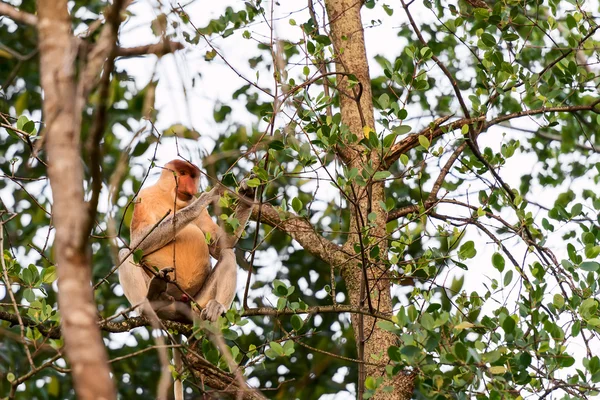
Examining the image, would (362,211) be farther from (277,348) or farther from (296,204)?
(277,348)

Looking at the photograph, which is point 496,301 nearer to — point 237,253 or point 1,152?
point 237,253

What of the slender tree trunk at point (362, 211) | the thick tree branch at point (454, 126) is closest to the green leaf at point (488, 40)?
the thick tree branch at point (454, 126)

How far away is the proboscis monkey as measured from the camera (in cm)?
410

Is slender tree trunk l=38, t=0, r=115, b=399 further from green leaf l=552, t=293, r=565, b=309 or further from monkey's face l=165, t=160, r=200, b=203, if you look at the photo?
monkey's face l=165, t=160, r=200, b=203

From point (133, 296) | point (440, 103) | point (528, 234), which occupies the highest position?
point (440, 103)

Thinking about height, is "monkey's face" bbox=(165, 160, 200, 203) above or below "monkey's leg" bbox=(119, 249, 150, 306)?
above

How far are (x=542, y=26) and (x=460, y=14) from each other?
38 centimetres

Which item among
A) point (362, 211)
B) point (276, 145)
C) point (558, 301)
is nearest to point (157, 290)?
point (362, 211)

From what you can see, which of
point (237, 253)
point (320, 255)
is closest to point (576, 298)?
point (320, 255)

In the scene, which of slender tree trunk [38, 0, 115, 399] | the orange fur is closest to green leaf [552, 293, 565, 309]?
slender tree trunk [38, 0, 115, 399]

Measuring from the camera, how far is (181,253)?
14.9ft

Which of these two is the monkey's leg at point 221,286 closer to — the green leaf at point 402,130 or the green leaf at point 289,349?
the green leaf at point 289,349

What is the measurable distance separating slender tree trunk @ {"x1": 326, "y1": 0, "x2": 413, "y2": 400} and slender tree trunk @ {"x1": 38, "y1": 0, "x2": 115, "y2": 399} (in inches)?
66.4

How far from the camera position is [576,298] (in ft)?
8.94
